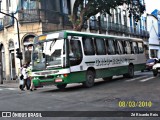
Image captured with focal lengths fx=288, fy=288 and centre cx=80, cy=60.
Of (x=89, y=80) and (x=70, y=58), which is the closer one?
(x=70, y=58)

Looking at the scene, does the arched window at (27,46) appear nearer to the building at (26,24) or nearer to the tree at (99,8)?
the building at (26,24)

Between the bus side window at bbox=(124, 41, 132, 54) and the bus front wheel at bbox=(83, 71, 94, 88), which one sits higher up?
→ the bus side window at bbox=(124, 41, 132, 54)

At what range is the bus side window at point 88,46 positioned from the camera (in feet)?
51.3

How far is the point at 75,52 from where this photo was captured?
14.8m

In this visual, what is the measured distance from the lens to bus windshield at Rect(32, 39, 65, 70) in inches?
561

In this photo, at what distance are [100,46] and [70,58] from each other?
3.39 m

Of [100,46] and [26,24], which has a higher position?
[26,24]

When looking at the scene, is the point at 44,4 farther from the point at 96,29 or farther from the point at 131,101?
the point at 131,101

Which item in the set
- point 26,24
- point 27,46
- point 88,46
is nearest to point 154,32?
point 27,46

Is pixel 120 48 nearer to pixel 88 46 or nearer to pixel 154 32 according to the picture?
pixel 88 46

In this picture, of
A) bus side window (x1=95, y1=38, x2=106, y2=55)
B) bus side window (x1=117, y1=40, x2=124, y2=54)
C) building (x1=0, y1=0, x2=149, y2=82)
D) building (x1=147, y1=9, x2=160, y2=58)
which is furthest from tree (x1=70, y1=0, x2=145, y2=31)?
building (x1=147, y1=9, x2=160, y2=58)

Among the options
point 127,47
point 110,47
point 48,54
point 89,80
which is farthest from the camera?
point 127,47

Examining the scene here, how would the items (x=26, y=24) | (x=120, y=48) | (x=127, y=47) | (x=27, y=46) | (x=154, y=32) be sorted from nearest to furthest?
(x=120, y=48)
(x=127, y=47)
(x=26, y=24)
(x=27, y=46)
(x=154, y=32)

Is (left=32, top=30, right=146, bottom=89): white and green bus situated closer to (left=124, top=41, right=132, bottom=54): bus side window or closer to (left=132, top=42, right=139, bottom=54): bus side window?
(left=124, top=41, right=132, bottom=54): bus side window
